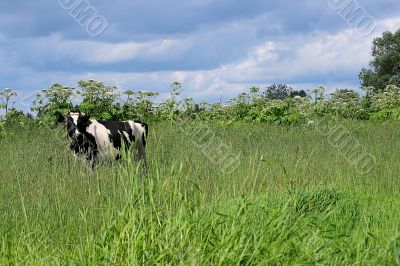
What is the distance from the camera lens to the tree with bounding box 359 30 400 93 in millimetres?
44562

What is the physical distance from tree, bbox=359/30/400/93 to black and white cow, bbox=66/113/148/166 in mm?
35132

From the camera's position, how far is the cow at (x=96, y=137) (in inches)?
450

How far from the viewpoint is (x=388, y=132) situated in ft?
54.2

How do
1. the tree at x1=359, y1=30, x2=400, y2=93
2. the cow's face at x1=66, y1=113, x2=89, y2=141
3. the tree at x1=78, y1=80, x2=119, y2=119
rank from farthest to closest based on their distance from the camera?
the tree at x1=359, y1=30, x2=400, y2=93, the tree at x1=78, y1=80, x2=119, y2=119, the cow's face at x1=66, y1=113, x2=89, y2=141

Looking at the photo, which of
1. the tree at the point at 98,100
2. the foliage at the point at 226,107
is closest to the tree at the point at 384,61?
the foliage at the point at 226,107

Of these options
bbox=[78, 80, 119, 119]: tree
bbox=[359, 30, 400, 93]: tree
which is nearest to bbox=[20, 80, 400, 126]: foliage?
bbox=[78, 80, 119, 119]: tree

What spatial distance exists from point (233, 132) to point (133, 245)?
1166cm

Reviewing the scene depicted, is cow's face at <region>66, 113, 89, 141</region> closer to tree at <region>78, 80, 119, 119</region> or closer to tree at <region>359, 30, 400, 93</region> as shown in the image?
tree at <region>78, 80, 119, 119</region>

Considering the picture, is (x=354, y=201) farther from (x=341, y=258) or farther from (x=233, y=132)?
(x=233, y=132)

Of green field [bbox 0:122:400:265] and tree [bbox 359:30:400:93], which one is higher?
tree [bbox 359:30:400:93]

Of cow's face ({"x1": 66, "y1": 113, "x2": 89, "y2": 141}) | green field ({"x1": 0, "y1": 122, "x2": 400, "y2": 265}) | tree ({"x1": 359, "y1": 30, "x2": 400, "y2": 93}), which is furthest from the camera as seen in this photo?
tree ({"x1": 359, "y1": 30, "x2": 400, "y2": 93})

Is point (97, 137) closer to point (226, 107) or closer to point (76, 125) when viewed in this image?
point (76, 125)

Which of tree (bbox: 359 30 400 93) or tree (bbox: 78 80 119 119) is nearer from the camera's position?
tree (bbox: 78 80 119 119)

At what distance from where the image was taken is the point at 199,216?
4.73 m
